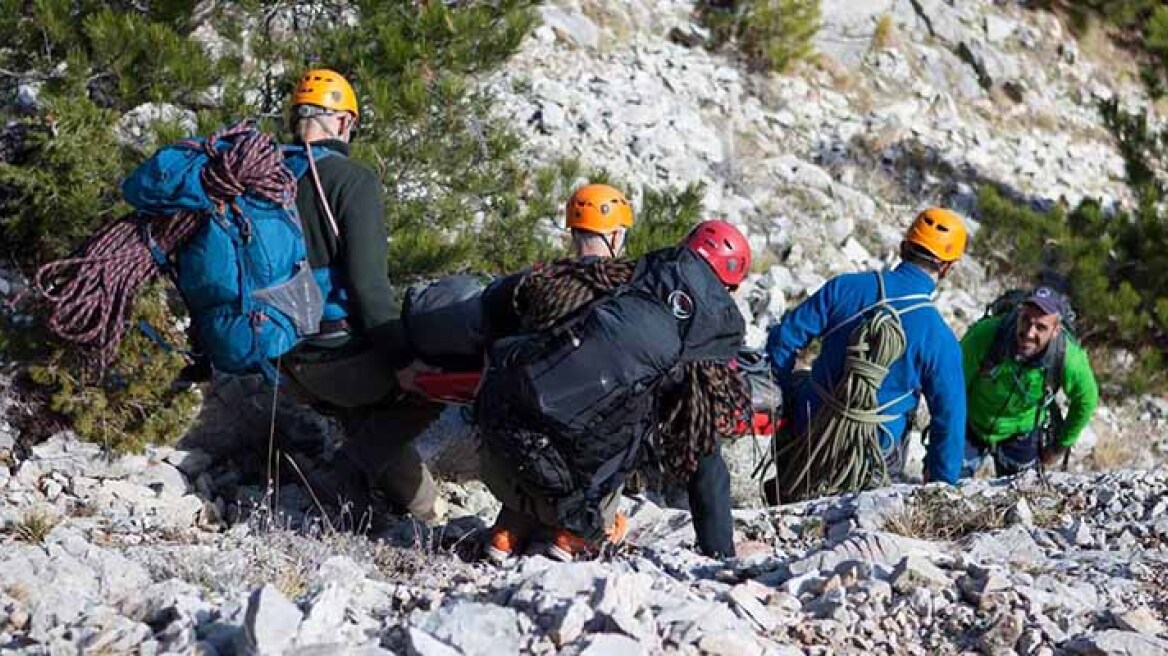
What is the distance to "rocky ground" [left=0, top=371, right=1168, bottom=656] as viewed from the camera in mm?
3730

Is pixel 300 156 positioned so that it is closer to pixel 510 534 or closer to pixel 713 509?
pixel 510 534

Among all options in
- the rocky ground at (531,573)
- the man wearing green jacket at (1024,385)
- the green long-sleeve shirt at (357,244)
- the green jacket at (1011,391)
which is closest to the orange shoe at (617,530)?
the rocky ground at (531,573)

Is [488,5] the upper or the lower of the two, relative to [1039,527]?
upper

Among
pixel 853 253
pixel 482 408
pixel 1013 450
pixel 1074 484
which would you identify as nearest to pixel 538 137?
pixel 853 253

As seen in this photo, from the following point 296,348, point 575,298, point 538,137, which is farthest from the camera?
point 538,137

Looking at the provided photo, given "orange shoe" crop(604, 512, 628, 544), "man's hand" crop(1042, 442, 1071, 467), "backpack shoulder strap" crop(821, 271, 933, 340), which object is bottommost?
"man's hand" crop(1042, 442, 1071, 467)

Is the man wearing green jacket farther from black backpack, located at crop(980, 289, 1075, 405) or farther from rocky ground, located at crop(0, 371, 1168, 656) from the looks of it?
rocky ground, located at crop(0, 371, 1168, 656)

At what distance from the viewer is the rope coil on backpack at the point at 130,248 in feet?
17.1

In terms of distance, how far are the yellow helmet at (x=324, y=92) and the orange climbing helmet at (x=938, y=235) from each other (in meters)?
2.70

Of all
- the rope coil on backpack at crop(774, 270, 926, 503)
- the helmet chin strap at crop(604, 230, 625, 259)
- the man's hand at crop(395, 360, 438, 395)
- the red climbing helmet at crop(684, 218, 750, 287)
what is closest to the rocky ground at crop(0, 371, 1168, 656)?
the rope coil on backpack at crop(774, 270, 926, 503)

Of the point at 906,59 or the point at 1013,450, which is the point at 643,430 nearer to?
the point at 1013,450

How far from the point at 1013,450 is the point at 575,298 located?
150 inches

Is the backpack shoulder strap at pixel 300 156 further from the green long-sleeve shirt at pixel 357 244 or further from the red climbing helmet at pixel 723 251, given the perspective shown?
the red climbing helmet at pixel 723 251

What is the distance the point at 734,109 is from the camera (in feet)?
42.7
